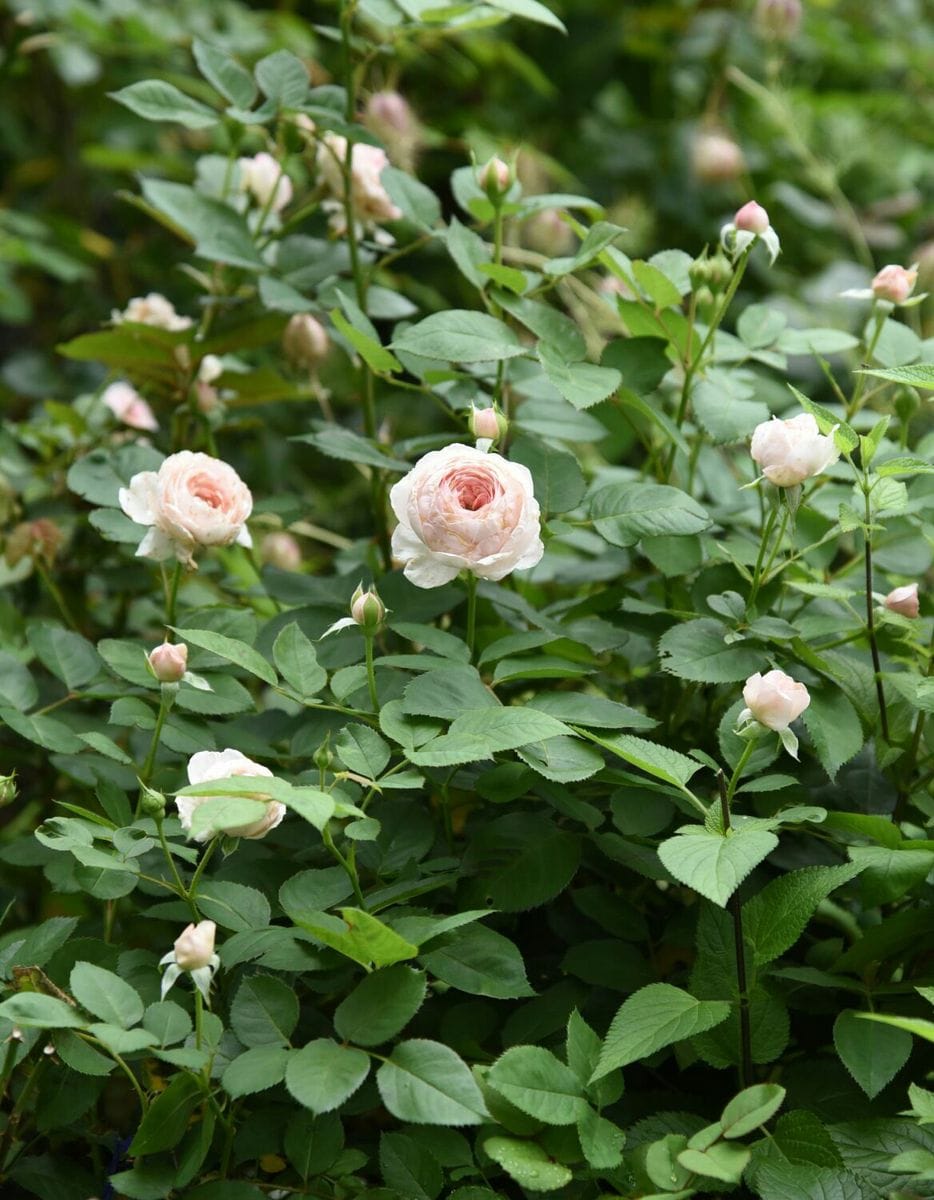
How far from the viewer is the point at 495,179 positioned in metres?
0.86

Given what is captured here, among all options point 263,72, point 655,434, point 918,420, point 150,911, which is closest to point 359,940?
point 150,911

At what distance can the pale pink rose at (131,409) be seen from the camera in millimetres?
1116

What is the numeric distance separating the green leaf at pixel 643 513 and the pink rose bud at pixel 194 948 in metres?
0.33

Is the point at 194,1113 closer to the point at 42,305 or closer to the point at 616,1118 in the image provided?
the point at 616,1118

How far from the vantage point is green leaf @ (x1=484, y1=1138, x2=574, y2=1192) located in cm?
61

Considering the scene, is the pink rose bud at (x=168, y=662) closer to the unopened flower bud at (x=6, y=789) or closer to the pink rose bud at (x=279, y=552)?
the unopened flower bud at (x=6, y=789)

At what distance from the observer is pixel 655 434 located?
3.31ft

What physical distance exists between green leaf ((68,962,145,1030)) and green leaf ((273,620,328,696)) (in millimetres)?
179

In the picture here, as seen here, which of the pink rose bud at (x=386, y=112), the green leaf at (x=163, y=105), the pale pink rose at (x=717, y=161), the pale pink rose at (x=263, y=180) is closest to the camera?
the green leaf at (x=163, y=105)

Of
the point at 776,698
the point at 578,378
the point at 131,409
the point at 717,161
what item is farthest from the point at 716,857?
the point at 717,161

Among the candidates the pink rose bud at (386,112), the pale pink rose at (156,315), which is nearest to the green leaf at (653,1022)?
the pale pink rose at (156,315)

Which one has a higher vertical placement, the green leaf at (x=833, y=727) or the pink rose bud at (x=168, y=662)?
the pink rose bud at (x=168, y=662)

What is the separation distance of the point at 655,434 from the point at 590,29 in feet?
4.99

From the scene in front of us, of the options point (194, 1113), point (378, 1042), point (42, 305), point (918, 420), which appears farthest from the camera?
point (42, 305)
